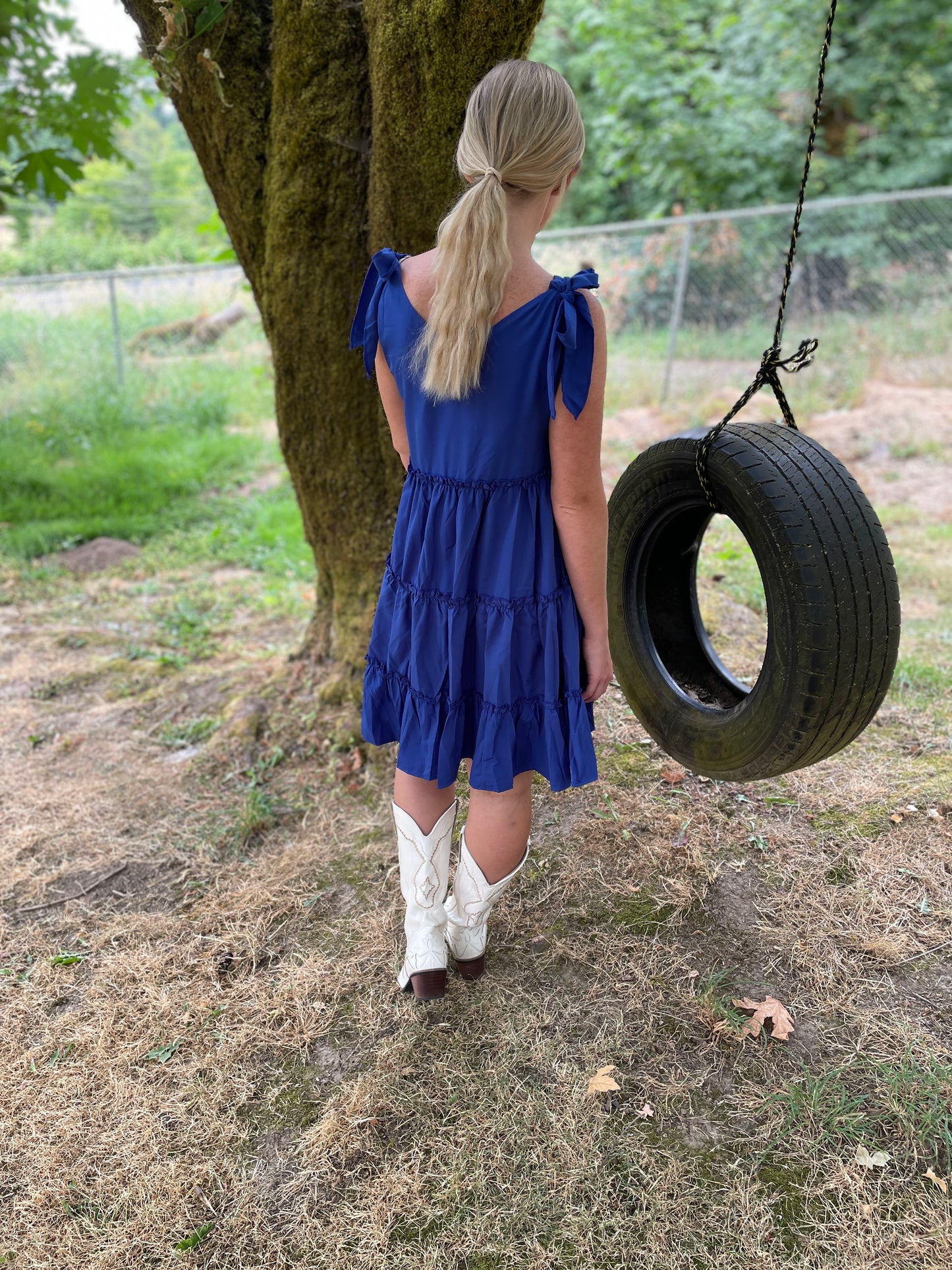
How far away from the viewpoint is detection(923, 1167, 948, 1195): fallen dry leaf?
1590 millimetres

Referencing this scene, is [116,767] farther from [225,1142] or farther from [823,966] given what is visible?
[823,966]

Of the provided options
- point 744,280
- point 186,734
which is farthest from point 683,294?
point 186,734

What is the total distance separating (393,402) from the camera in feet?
5.94

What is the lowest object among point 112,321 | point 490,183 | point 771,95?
point 112,321

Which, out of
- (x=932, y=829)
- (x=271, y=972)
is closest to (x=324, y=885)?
(x=271, y=972)

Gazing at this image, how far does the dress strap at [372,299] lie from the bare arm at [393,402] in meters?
0.02

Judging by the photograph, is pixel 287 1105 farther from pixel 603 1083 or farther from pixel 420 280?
pixel 420 280

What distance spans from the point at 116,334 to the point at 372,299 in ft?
24.3

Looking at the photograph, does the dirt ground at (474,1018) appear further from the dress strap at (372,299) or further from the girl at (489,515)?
the dress strap at (372,299)

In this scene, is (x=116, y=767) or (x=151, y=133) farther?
(x=151, y=133)

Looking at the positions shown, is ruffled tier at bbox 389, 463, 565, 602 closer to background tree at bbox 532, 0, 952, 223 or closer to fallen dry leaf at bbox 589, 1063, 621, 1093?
fallen dry leaf at bbox 589, 1063, 621, 1093

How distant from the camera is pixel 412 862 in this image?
196cm

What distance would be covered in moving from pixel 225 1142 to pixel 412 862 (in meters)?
0.69

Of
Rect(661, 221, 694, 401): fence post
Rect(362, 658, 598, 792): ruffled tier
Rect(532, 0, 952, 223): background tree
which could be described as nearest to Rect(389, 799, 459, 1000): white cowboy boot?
Rect(362, 658, 598, 792): ruffled tier
